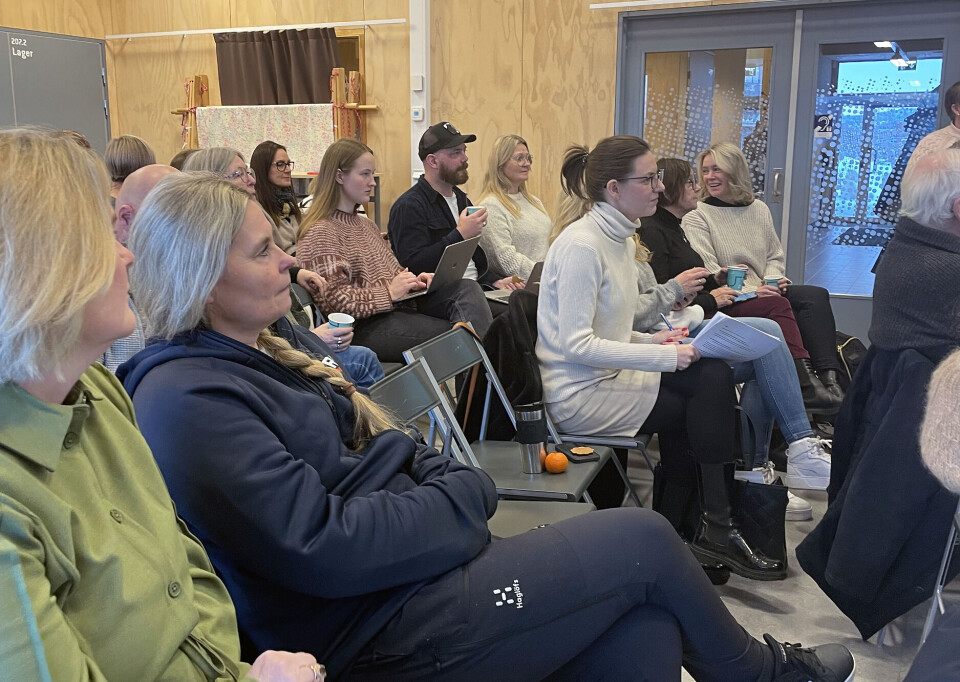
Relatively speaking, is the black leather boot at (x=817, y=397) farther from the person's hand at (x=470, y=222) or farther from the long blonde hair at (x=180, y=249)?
the long blonde hair at (x=180, y=249)

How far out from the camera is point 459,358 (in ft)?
8.20

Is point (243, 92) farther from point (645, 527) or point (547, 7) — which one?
point (645, 527)

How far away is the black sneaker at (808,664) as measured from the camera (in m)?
1.58

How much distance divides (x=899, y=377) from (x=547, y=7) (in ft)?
15.8

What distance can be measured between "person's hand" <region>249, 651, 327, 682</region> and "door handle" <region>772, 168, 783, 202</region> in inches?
213

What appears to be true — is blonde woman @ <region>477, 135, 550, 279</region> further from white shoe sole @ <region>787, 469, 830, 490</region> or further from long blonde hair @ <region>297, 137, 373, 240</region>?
white shoe sole @ <region>787, 469, 830, 490</region>

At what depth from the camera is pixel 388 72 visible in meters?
6.67

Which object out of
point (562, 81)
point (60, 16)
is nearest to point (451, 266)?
point (562, 81)

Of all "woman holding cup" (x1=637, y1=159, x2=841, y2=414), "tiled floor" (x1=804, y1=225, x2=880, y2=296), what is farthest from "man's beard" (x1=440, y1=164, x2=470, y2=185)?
"tiled floor" (x1=804, y1=225, x2=880, y2=296)

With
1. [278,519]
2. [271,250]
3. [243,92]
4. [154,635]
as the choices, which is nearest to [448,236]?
[271,250]

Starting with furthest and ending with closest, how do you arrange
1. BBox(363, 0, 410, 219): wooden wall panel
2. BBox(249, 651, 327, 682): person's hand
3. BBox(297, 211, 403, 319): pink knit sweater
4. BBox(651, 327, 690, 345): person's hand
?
BBox(363, 0, 410, 219): wooden wall panel < BBox(297, 211, 403, 319): pink knit sweater < BBox(651, 327, 690, 345): person's hand < BBox(249, 651, 327, 682): person's hand

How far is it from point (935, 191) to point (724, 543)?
3.63 ft

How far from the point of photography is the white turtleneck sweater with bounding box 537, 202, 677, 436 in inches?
102

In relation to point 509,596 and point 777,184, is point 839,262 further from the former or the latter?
point 509,596
